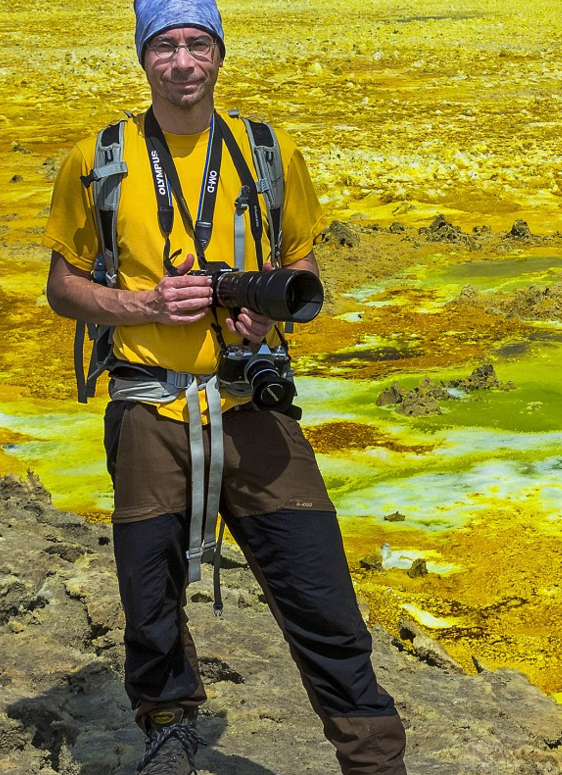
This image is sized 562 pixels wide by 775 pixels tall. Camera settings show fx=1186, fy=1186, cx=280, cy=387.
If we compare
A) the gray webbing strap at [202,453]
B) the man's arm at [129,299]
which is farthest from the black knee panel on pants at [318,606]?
the man's arm at [129,299]

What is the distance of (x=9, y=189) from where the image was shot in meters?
14.0

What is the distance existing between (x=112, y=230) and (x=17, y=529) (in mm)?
2227

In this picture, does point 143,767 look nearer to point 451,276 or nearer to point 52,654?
point 52,654

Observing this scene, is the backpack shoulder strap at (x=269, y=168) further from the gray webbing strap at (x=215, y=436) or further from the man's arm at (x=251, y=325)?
the gray webbing strap at (x=215, y=436)

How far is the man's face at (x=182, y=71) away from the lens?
8.38 ft

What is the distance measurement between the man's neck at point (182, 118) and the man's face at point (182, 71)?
0.05ft

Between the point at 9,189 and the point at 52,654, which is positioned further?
the point at 9,189

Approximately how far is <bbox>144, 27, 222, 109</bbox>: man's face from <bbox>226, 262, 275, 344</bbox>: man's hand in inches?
16.0

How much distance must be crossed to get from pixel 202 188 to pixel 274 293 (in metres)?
0.35

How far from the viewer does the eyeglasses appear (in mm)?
2580

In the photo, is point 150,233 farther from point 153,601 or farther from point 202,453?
point 153,601

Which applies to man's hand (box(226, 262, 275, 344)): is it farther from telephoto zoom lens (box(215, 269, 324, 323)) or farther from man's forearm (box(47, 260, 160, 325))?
man's forearm (box(47, 260, 160, 325))

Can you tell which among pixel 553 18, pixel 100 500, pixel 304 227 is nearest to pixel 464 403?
pixel 100 500

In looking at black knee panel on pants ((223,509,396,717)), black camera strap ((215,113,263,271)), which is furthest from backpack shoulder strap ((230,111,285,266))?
black knee panel on pants ((223,509,396,717))
